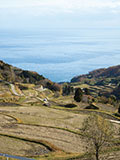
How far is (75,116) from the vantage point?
46.0 meters

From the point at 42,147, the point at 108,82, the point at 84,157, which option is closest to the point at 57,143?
the point at 42,147

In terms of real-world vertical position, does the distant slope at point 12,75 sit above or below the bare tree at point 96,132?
above

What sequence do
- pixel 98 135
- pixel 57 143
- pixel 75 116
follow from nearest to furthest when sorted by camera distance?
pixel 98 135, pixel 57 143, pixel 75 116

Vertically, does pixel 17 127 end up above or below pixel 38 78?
below

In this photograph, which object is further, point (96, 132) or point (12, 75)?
point (12, 75)

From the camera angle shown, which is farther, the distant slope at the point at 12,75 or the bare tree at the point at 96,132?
the distant slope at the point at 12,75

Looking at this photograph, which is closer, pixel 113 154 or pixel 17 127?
pixel 113 154

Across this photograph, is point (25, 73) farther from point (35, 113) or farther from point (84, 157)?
point (84, 157)

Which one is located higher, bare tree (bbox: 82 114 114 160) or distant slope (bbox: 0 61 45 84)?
distant slope (bbox: 0 61 45 84)

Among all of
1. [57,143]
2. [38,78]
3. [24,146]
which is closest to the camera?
[24,146]

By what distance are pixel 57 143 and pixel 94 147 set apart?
10.5 meters

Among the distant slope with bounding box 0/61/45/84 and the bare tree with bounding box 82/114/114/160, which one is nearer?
the bare tree with bounding box 82/114/114/160

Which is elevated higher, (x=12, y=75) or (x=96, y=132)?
(x=12, y=75)

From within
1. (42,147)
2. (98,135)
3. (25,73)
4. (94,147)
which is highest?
(25,73)
